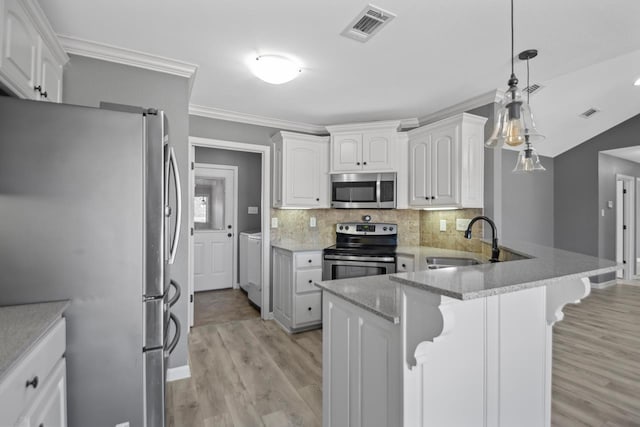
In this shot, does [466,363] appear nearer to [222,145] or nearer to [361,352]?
[361,352]

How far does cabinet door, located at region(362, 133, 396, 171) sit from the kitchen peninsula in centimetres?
222

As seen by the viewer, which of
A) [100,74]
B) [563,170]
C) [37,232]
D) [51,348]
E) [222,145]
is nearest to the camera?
[51,348]

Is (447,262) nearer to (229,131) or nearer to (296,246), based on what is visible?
(296,246)

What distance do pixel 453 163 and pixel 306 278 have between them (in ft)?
6.16

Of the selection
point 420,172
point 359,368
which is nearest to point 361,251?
point 420,172

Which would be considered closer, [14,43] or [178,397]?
[14,43]

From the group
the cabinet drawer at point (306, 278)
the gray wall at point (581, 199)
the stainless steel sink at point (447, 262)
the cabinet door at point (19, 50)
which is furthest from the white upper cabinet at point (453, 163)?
the cabinet door at point (19, 50)

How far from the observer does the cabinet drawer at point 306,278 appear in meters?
3.37

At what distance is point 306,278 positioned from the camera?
3.40 meters

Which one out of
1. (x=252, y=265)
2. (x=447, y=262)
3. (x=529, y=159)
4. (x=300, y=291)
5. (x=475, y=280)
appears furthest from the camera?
(x=252, y=265)

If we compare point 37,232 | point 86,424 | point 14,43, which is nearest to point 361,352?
point 86,424

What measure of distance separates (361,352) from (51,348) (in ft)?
3.84

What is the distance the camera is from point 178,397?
7.21 ft

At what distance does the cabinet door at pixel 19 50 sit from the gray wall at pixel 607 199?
259 inches
